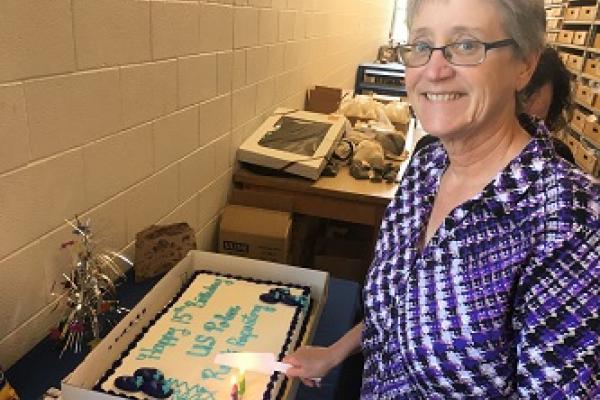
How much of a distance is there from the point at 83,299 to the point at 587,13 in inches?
257

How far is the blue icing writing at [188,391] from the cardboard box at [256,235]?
3.63 ft

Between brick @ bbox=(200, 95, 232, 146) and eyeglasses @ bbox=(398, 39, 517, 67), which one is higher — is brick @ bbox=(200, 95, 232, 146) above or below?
below

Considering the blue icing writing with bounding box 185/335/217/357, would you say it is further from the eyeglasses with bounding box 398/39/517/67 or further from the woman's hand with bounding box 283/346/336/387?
the eyeglasses with bounding box 398/39/517/67

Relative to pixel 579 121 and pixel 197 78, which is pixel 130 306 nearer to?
pixel 197 78

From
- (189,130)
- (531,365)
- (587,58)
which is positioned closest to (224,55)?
(189,130)

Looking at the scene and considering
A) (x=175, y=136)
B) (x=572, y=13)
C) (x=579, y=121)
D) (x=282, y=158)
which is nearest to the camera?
(x=175, y=136)

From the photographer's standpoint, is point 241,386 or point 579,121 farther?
point 579,121

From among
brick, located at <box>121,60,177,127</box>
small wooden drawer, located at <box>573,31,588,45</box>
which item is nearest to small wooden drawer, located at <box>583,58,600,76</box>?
small wooden drawer, located at <box>573,31,588,45</box>

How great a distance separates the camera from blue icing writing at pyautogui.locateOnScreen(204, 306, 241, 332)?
1246mm

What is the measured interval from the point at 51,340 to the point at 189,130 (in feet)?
2.81

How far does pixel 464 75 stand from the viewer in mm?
935

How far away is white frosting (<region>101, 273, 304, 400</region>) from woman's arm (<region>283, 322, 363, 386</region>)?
1.5 inches

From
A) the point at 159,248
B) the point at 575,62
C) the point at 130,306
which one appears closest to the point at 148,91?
the point at 159,248

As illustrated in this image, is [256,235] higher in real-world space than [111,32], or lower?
lower
